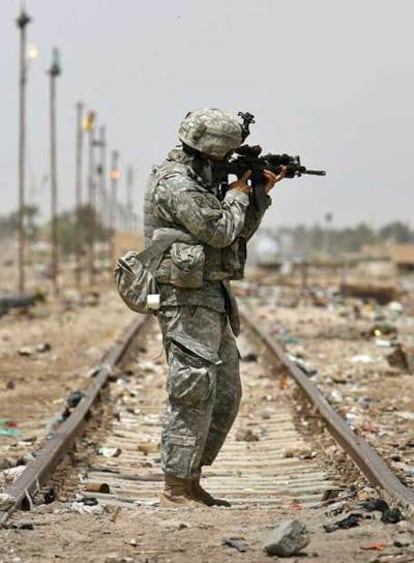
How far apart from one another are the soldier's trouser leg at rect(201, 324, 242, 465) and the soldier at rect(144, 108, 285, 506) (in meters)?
0.02

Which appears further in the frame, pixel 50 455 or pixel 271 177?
pixel 50 455

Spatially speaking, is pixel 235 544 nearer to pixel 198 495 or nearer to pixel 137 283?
pixel 198 495

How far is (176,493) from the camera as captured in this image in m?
6.46

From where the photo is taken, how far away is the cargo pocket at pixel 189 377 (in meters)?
6.23

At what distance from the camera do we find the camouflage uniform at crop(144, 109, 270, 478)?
618 cm

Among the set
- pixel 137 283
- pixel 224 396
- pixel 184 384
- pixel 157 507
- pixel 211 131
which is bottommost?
pixel 157 507

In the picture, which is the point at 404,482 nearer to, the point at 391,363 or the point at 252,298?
the point at 391,363

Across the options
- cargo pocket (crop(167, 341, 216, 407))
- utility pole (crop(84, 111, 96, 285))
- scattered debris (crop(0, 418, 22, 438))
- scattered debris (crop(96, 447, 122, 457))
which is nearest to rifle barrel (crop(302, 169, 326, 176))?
cargo pocket (crop(167, 341, 216, 407))

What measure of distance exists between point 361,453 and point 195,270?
1.85m

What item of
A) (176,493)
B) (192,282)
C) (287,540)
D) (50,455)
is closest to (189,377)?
(192,282)

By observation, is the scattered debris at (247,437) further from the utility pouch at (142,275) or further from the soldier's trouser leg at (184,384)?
the utility pouch at (142,275)

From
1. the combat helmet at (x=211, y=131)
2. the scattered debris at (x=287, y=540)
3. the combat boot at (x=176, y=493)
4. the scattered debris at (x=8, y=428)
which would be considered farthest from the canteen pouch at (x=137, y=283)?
the scattered debris at (x=8, y=428)

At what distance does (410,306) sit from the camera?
30938 mm

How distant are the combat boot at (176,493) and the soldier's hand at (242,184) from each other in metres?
1.46
